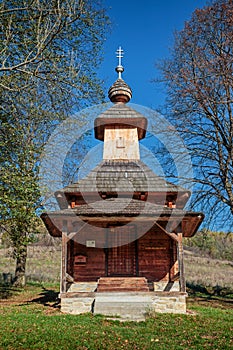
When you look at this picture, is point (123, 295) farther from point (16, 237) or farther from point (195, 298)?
point (195, 298)

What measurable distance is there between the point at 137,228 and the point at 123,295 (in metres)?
2.63

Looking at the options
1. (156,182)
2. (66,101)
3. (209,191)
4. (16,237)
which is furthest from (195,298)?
(66,101)

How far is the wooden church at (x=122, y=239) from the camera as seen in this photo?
1088 centimetres

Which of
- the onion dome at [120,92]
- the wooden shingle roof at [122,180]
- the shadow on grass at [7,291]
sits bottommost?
the shadow on grass at [7,291]

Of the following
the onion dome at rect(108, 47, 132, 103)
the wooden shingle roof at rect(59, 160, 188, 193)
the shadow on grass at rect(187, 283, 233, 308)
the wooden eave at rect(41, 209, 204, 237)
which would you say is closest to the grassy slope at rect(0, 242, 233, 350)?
the wooden eave at rect(41, 209, 204, 237)

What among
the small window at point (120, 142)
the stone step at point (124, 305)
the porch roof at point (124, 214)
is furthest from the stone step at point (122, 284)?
the small window at point (120, 142)

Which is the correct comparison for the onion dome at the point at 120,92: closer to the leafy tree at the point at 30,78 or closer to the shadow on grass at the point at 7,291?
the leafy tree at the point at 30,78

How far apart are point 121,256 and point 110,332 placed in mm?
4834

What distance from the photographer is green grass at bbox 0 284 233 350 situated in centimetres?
670

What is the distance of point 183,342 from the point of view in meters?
7.41

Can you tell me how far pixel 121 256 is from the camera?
12.6m

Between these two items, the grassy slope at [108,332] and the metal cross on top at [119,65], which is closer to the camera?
the grassy slope at [108,332]

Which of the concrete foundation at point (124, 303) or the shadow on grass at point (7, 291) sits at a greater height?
the concrete foundation at point (124, 303)

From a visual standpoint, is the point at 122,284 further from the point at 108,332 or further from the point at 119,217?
the point at 108,332
